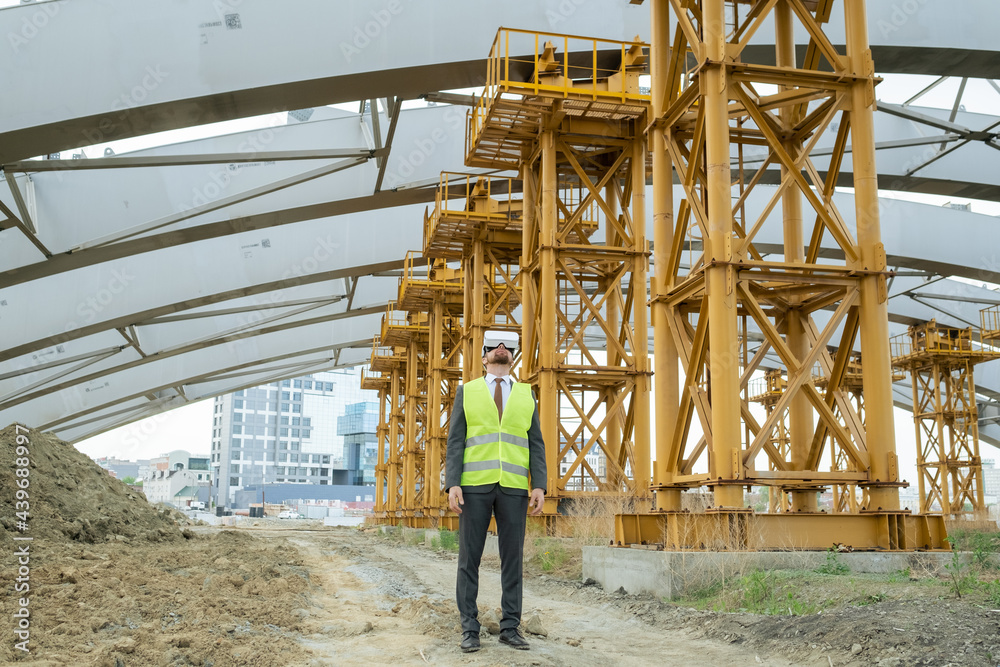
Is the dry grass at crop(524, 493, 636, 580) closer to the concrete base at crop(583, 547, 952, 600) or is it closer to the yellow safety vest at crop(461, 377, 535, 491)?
the concrete base at crop(583, 547, 952, 600)

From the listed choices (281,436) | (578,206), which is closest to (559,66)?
(578,206)

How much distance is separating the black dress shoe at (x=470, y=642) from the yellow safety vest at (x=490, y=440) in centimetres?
95

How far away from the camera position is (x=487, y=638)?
5.68 metres

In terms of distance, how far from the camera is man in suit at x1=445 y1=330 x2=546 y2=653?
5.61 m

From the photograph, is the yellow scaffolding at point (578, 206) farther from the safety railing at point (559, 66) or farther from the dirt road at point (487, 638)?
the dirt road at point (487, 638)

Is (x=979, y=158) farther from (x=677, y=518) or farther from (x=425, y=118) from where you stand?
(x=677, y=518)

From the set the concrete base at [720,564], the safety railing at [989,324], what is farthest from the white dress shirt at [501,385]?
the safety railing at [989,324]

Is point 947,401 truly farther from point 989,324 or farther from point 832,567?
point 832,567

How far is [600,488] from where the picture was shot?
16.2m

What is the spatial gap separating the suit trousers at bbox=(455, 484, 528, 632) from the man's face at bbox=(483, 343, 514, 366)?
0.83 m

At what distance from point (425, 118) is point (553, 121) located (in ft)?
16.8

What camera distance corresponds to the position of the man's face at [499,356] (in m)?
5.72

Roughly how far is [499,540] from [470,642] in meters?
0.70

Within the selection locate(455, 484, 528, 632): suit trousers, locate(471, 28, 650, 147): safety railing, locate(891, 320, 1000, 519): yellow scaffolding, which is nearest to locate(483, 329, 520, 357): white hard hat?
locate(455, 484, 528, 632): suit trousers
